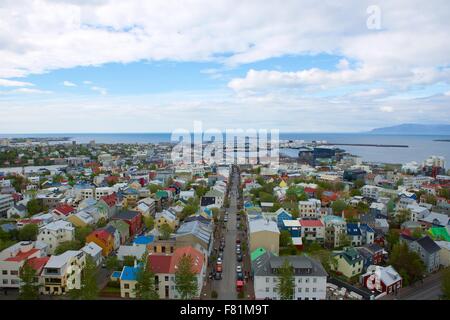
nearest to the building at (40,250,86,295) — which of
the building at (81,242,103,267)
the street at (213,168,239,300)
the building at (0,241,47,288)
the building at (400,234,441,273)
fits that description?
the building at (0,241,47,288)

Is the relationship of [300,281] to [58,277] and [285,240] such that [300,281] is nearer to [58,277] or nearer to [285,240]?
[285,240]

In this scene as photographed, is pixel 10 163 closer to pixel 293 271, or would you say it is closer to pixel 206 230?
pixel 206 230

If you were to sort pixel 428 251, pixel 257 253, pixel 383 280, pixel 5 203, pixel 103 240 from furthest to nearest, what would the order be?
pixel 5 203
pixel 103 240
pixel 428 251
pixel 257 253
pixel 383 280

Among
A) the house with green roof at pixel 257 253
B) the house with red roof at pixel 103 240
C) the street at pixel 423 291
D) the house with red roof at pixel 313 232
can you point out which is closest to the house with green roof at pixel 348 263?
the street at pixel 423 291

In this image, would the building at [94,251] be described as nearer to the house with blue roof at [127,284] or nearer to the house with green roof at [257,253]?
the house with blue roof at [127,284]

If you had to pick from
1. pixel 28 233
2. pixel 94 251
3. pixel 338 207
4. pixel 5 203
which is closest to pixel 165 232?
pixel 94 251

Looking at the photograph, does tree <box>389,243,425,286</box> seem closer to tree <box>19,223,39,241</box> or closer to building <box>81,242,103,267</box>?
building <box>81,242,103,267</box>
